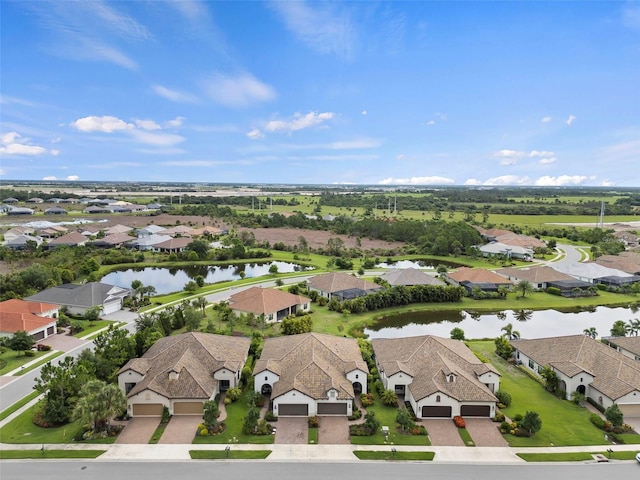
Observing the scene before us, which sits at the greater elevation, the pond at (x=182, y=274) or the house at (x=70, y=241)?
the house at (x=70, y=241)

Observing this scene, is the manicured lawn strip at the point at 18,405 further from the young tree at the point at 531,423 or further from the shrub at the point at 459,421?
the young tree at the point at 531,423

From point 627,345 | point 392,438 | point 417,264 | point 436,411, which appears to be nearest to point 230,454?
point 392,438

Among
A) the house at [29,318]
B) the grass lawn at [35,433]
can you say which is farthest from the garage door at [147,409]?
the house at [29,318]

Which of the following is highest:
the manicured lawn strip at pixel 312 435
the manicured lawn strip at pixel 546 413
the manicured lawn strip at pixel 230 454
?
the manicured lawn strip at pixel 230 454

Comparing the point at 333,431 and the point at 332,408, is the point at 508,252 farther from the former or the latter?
the point at 333,431

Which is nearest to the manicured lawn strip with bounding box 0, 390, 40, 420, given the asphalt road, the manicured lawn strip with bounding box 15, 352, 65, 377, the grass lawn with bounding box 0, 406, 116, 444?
the grass lawn with bounding box 0, 406, 116, 444

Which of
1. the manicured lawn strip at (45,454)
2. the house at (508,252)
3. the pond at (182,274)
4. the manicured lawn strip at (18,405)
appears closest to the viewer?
the manicured lawn strip at (45,454)

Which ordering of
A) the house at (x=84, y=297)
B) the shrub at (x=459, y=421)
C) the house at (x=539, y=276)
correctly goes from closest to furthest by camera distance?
the shrub at (x=459, y=421) → the house at (x=84, y=297) → the house at (x=539, y=276)
